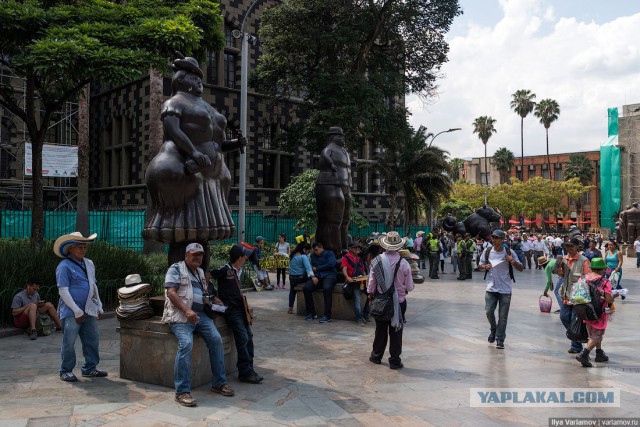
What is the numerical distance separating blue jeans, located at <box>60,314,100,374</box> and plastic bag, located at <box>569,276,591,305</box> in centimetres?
596

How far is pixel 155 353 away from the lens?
5.88m

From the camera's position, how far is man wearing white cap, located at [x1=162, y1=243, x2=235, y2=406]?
5254mm

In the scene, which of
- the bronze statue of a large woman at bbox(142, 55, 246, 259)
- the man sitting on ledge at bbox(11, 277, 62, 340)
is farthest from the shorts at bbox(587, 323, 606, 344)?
the man sitting on ledge at bbox(11, 277, 62, 340)

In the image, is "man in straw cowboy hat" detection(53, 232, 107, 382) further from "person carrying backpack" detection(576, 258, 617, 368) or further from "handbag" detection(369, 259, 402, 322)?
"person carrying backpack" detection(576, 258, 617, 368)

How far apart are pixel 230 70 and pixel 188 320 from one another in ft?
79.3

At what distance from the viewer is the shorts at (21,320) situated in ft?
27.1

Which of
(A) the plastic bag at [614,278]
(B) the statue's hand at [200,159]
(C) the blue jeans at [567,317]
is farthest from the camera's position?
(A) the plastic bag at [614,278]

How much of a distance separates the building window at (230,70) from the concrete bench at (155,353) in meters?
22.9

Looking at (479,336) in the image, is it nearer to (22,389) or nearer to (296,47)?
(22,389)

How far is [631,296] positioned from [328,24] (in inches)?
671

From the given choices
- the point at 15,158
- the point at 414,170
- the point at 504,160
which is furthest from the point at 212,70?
the point at 504,160

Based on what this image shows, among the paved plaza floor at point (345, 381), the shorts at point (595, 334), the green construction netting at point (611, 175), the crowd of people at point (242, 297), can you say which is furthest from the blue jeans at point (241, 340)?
the green construction netting at point (611, 175)

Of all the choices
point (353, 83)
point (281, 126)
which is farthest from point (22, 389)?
point (281, 126)

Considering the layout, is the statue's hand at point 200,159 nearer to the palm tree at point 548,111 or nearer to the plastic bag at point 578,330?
the plastic bag at point 578,330
